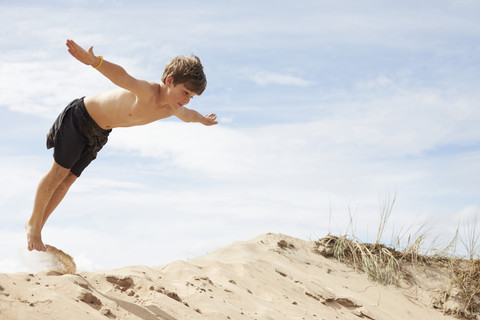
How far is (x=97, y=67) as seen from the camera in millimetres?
3469

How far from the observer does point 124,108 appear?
3.93 meters

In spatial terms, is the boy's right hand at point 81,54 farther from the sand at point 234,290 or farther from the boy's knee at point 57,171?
the sand at point 234,290

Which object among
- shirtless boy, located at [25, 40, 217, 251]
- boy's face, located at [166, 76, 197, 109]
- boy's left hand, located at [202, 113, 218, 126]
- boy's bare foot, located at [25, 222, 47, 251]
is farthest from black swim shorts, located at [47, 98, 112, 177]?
boy's left hand, located at [202, 113, 218, 126]

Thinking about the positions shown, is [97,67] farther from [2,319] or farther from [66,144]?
[2,319]

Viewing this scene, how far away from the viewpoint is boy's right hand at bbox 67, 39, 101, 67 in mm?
3352

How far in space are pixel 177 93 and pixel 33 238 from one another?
1.62m

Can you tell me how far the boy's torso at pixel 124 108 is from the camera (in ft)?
12.8

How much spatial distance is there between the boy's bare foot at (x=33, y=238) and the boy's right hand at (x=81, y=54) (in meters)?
1.45

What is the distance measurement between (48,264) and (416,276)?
187 inches

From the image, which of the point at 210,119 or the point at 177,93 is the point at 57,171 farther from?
the point at 210,119

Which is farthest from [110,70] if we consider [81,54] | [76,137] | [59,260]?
[59,260]

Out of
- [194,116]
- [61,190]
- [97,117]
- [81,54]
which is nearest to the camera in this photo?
[81,54]

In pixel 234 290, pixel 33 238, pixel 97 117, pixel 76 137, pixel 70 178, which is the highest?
pixel 97 117

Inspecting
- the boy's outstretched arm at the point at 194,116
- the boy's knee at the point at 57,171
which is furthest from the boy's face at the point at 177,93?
the boy's knee at the point at 57,171
